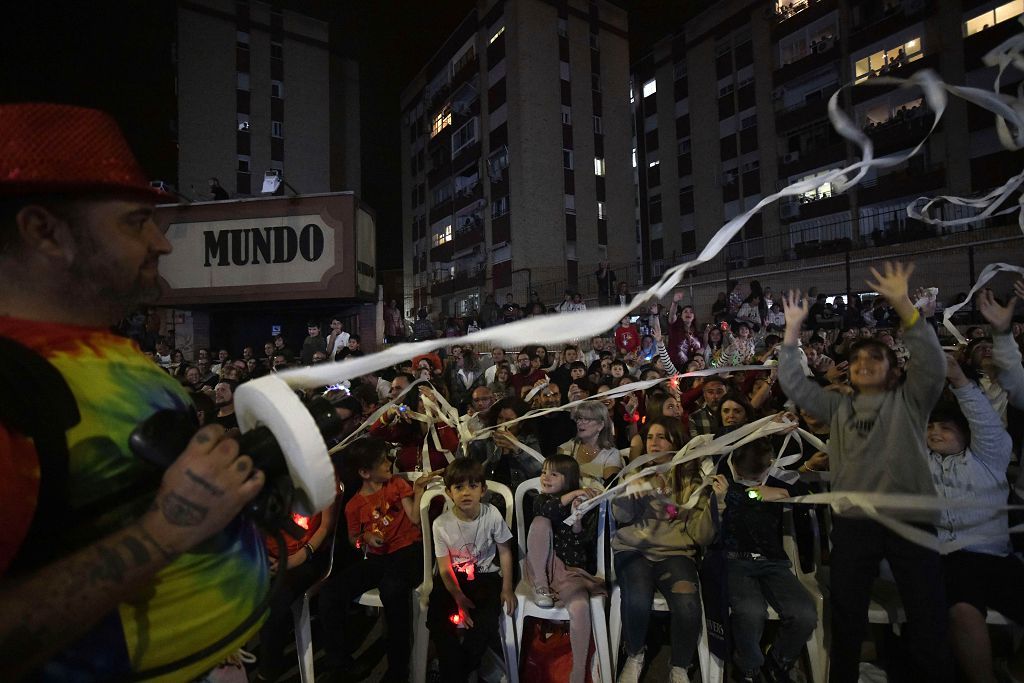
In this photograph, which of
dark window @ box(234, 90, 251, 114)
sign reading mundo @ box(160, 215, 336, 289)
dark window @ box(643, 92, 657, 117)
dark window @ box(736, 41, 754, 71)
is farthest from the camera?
dark window @ box(643, 92, 657, 117)

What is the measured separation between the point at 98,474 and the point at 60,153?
0.57m

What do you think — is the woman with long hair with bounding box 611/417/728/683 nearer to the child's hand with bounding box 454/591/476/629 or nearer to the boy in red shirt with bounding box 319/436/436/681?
the child's hand with bounding box 454/591/476/629

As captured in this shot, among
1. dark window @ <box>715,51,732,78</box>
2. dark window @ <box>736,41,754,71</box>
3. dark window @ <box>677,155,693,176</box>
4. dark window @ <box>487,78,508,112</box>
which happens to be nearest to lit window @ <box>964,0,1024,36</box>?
dark window @ <box>736,41,754,71</box>

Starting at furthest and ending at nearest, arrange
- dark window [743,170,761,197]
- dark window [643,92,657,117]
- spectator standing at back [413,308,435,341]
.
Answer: dark window [643,92,657,117] < dark window [743,170,761,197] < spectator standing at back [413,308,435,341]

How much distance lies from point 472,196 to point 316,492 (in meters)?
31.9

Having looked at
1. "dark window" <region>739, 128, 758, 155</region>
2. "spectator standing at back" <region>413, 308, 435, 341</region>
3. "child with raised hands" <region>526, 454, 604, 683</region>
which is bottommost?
"child with raised hands" <region>526, 454, 604, 683</region>

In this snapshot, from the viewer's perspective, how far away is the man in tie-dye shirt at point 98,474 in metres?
0.74

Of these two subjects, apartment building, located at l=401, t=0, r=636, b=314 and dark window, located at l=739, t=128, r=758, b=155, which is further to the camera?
dark window, located at l=739, t=128, r=758, b=155

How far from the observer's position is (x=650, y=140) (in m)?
33.8

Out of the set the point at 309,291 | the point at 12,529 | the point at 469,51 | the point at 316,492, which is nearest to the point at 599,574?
the point at 316,492

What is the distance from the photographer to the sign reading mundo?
466 inches

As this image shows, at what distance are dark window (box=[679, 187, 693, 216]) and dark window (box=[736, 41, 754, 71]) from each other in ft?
22.1

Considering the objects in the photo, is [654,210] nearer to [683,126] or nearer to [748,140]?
[683,126]

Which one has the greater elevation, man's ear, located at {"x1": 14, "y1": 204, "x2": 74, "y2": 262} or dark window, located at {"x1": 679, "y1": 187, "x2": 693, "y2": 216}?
dark window, located at {"x1": 679, "y1": 187, "x2": 693, "y2": 216}
